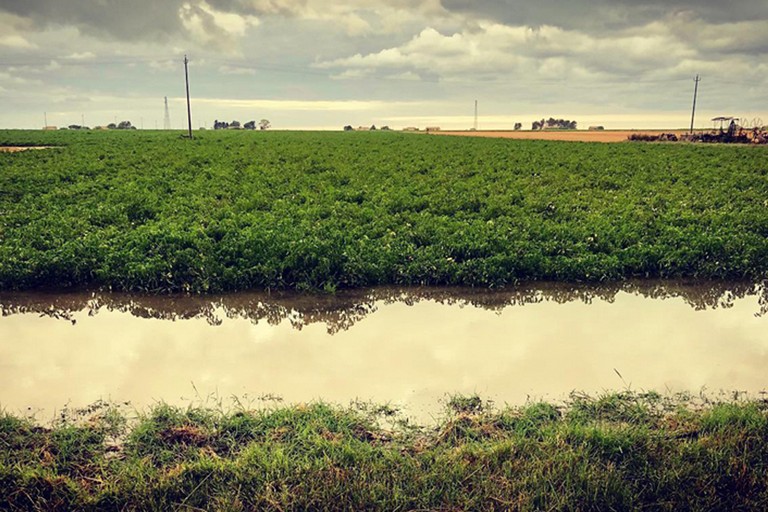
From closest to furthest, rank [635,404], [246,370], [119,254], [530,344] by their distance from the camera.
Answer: [635,404] < [246,370] < [530,344] < [119,254]

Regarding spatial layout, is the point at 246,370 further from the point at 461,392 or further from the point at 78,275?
the point at 78,275

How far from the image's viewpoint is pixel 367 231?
12.2 meters

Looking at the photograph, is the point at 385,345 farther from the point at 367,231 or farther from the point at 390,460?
the point at 367,231

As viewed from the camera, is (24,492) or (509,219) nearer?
(24,492)

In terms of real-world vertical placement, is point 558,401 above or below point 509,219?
below

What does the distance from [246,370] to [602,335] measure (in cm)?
449

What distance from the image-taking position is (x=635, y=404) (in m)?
5.50

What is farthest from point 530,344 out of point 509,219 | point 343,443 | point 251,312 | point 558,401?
point 509,219

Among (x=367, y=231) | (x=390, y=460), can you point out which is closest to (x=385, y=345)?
(x=390, y=460)

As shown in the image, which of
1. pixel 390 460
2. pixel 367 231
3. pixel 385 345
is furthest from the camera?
pixel 367 231

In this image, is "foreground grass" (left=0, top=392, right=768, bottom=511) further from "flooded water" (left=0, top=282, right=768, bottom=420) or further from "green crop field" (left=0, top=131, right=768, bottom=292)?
"green crop field" (left=0, top=131, right=768, bottom=292)

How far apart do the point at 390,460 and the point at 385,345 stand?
2.72m

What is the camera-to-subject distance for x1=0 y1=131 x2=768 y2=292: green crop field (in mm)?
9617

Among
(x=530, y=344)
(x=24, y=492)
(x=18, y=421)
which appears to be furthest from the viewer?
(x=530, y=344)
